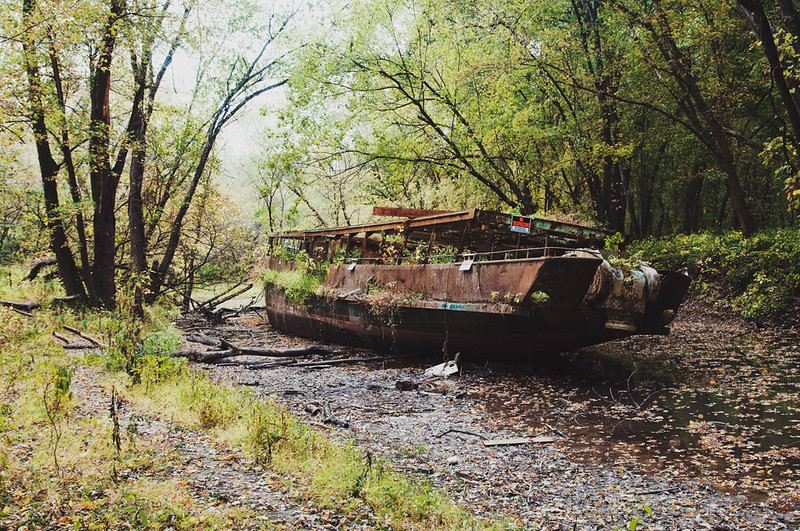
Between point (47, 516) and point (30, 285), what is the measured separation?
14.6 metres

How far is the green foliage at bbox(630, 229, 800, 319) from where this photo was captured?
1229cm

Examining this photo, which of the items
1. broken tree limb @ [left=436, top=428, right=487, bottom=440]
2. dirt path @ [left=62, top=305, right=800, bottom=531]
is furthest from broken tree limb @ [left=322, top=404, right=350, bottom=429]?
broken tree limb @ [left=436, top=428, right=487, bottom=440]

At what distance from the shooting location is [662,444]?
18.8 ft

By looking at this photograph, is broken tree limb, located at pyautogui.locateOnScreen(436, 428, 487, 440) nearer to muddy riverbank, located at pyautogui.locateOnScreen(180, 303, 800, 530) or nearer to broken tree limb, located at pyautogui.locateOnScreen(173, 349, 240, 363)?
muddy riverbank, located at pyautogui.locateOnScreen(180, 303, 800, 530)

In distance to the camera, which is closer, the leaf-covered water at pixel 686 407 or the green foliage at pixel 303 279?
the leaf-covered water at pixel 686 407

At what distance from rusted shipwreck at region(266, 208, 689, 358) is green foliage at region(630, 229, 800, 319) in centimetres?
265

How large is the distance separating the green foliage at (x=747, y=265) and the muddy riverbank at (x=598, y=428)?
1.56m

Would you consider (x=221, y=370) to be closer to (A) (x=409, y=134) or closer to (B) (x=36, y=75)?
(B) (x=36, y=75)

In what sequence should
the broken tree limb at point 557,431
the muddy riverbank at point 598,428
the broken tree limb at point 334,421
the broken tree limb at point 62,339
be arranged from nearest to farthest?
the muddy riverbank at point 598,428 → the broken tree limb at point 557,431 → the broken tree limb at point 334,421 → the broken tree limb at point 62,339

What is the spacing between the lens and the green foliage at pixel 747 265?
12.3 m

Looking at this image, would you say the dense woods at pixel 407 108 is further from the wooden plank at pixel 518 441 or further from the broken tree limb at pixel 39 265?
the wooden plank at pixel 518 441

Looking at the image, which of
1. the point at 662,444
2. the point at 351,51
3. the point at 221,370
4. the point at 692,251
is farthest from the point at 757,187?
the point at 221,370

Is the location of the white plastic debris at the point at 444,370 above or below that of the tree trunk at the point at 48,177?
below

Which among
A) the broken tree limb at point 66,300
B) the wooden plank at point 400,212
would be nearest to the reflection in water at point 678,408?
the wooden plank at point 400,212
